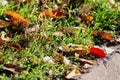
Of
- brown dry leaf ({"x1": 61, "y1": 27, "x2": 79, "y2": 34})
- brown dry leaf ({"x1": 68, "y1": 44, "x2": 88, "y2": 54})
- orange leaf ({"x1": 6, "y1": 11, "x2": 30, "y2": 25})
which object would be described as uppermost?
orange leaf ({"x1": 6, "y1": 11, "x2": 30, "y2": 25})

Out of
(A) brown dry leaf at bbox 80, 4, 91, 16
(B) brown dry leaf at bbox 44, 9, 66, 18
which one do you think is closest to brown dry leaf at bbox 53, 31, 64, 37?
(B) brown dry leaf at bbox 44, 9, 66, 18

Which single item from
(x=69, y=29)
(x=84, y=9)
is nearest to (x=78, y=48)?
(x=69, y=29)

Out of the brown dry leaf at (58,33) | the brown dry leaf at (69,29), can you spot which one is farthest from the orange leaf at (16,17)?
the brown dry leaf at (69,29)

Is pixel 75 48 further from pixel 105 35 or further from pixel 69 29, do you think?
pixel 105 35

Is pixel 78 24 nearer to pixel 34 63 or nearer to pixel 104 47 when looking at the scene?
pixel 104 47

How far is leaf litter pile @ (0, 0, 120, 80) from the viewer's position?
10.7 ft

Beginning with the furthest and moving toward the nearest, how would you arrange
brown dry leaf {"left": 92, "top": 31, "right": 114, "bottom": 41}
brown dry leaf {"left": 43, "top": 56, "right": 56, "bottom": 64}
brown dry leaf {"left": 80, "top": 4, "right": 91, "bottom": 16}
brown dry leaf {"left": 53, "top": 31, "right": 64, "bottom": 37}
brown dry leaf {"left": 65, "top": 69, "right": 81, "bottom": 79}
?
brown dry leaf {"left": 80, "top": 4, "right": 91, "bottom": 16} → brown dry leaf {"left": 92, "top": 31, "right": 114, "bottom": 41} → brown dry leaf {"left": 53, "top": 31, "right": 64, "bottom": 37} → brown dry leaf {"left": 43, "top": 56, "right": 56, "bottom": 64} → brown dry leaf {"left": 65, "top": 69, "right": 81, "bottom": 79}

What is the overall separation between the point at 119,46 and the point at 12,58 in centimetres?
122

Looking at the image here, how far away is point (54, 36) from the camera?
370 centimetres

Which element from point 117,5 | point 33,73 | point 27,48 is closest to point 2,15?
point 27,48

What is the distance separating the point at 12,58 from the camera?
3.26 meters

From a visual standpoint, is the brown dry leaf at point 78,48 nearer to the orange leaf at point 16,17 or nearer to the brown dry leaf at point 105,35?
the brown dry leaf at point 105,35

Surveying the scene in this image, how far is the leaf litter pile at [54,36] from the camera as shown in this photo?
3.26 metres

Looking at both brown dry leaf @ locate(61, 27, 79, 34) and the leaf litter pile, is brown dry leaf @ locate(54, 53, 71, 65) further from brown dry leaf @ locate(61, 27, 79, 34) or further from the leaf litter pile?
brown dry leaf @ locate(61, 27, 79, 34)
